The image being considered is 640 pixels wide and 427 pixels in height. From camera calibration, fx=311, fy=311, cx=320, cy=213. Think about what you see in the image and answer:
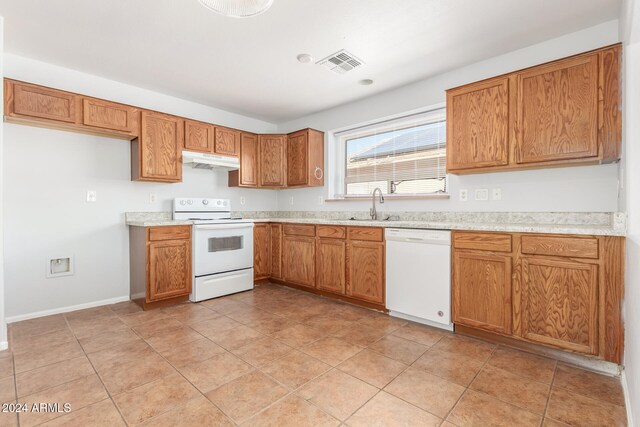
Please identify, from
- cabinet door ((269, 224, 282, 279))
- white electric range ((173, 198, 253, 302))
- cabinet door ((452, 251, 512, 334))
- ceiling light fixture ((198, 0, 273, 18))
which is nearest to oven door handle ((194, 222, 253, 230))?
white electric range ((173, 198, 253, 302))

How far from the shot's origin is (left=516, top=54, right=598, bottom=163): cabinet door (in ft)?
7.24

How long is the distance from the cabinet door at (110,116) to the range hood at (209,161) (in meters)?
0.60

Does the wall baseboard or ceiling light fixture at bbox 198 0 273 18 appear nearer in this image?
ceiling light fixture at bbox 198 0 273 18

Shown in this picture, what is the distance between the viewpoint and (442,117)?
339cm

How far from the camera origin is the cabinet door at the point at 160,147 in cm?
347

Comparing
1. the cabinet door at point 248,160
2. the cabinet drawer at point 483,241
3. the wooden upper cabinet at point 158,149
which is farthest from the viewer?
the cabinet door at point 248,160

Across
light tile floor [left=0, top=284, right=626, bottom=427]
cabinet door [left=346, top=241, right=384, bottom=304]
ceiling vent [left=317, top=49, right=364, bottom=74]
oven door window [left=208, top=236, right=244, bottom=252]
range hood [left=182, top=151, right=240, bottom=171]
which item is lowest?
light tile floor [left=0, top=284, right=626, bottom=427]

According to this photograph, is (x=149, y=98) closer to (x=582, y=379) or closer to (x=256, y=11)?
(x=256, y=11)

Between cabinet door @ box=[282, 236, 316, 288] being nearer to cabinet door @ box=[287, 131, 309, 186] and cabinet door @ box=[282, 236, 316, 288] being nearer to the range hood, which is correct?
cabinet door @ box=[287, 131, 309, 186]

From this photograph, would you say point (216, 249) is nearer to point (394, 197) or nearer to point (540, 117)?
point (394, 197)

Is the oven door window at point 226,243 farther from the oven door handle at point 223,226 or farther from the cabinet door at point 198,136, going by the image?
the cabinet door at point 198,136

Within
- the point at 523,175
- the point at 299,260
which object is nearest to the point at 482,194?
the point at 523,175

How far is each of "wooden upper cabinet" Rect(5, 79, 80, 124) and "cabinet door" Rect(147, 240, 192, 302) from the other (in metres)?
1.47

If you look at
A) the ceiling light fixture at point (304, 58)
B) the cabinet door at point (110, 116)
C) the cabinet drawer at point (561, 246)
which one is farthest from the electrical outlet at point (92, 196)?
the cabinet drawer at point (561, 246)
